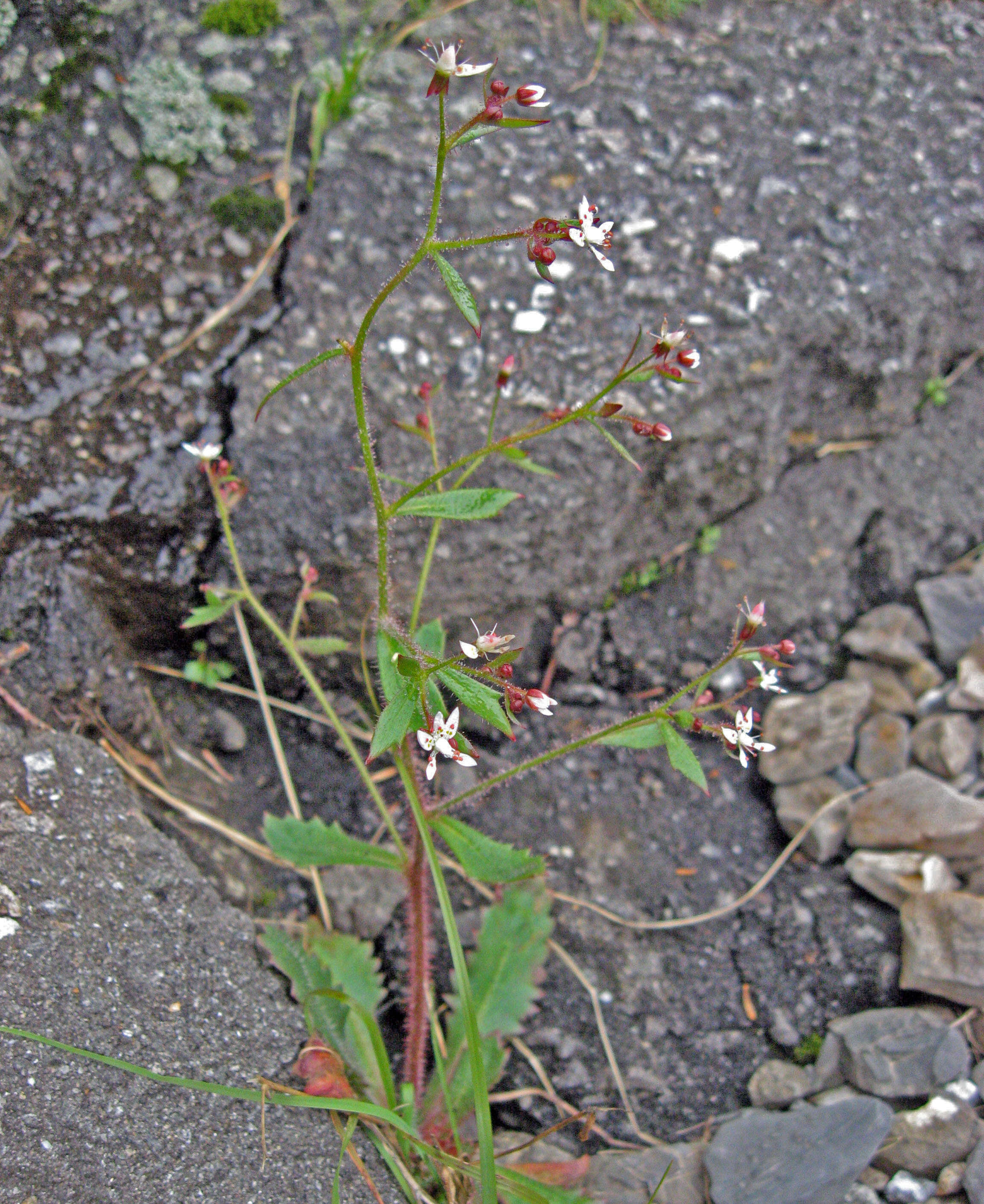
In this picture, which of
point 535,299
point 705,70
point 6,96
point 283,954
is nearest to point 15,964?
point 283,954

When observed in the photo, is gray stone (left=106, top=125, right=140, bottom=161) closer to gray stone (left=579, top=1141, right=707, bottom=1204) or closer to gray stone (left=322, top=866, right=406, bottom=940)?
Answer: gray stone (left=322, top=866, right=406, bottom=940)

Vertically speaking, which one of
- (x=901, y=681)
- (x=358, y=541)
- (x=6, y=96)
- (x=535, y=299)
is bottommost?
(x=901, y=681)

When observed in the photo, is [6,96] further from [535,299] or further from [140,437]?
[535,299]

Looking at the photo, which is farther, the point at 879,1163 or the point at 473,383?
the point at 473,383

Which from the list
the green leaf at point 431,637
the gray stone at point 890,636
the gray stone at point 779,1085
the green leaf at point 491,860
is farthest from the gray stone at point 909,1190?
the green leaf at point 431,637

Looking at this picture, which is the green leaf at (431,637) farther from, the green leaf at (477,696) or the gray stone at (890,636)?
the gray stone at (890,636)

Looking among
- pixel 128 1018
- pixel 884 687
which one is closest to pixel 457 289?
pixel 128 1018
